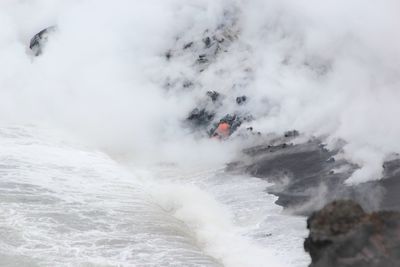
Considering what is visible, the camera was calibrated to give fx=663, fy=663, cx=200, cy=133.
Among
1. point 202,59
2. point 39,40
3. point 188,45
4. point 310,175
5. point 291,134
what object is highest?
point 39,40

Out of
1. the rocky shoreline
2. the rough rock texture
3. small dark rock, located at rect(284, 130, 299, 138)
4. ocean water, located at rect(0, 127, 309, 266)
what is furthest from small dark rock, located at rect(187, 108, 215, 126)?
ocean water, located at rect(0, 127, 309, 266)

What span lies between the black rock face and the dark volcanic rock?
54574 mm

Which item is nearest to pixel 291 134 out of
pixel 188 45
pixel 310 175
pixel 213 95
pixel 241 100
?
pixel 241 100

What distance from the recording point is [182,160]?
3300cm

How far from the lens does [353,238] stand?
8906mm

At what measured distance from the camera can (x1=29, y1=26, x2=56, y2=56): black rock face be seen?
200 feet

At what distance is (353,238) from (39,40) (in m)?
56.6

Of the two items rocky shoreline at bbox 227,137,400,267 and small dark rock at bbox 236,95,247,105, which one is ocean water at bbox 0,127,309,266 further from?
small dark rock at bbox 236,95,247,105

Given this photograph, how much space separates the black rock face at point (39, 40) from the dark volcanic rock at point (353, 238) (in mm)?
54574

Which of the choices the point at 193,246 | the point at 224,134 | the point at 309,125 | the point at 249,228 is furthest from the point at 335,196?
the point at 224,134

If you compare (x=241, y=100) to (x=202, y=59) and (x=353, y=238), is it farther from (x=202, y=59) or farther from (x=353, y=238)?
(x=353, y=238)

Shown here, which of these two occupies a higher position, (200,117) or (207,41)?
(207,41)

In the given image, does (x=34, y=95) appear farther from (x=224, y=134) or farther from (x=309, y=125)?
(x=309, y=125)

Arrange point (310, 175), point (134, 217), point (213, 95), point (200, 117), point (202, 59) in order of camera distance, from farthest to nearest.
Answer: point (202, 59) → point (213, 95) → point (200, 117) → point (310, 175) → point (134, 217)
